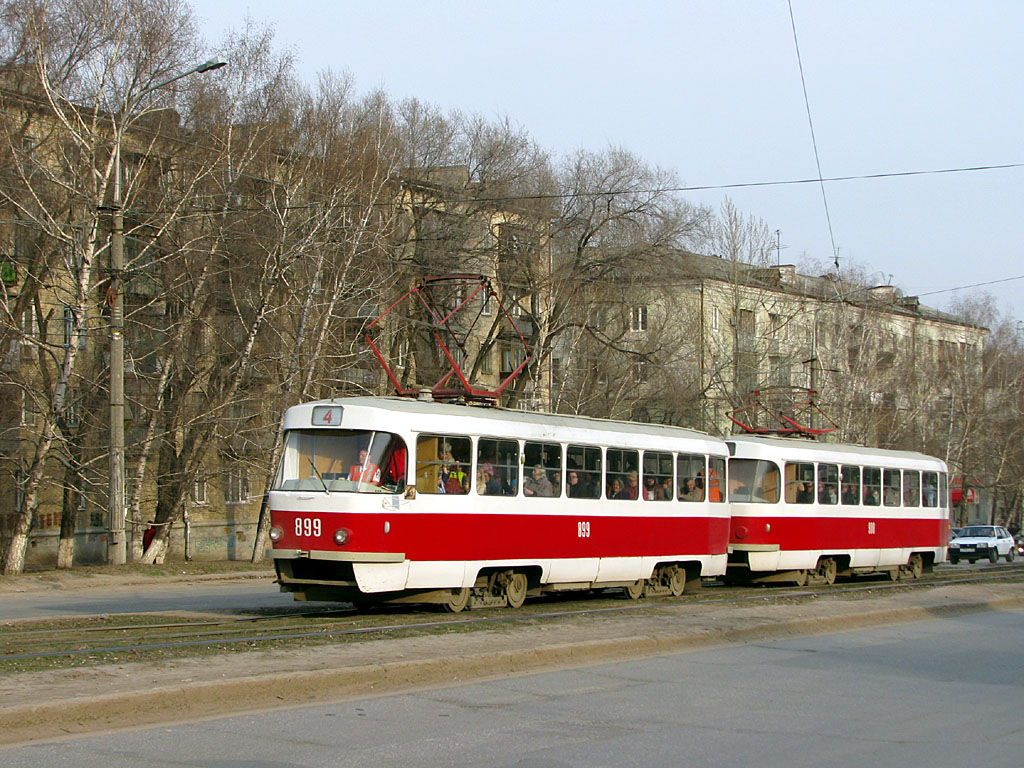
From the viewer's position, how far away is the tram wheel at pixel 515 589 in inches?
647

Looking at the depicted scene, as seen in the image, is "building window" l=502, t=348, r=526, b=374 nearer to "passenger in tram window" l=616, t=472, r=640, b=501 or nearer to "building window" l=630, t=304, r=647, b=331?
"building window" l=630, t=304, r=647, b=331

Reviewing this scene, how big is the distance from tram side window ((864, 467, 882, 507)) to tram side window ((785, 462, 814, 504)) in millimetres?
2466

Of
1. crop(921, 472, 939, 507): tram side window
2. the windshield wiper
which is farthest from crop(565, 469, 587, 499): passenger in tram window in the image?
crop(921, 472, 939, 507): tram side window

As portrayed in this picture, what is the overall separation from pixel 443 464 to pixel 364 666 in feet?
18.0

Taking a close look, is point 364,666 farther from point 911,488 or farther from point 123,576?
point 911,488

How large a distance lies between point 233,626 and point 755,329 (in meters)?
37.7

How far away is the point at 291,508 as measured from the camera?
14391 mm

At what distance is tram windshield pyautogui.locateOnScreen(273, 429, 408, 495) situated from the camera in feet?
47.0

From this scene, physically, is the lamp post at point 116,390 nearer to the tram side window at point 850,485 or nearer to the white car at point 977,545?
the tram side window at point 850,485

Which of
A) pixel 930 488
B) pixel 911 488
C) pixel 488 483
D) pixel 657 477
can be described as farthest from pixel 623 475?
pixel 930 488

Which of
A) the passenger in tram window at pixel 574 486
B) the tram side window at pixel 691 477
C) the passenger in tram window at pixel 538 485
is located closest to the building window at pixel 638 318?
the tram side window at pixel 691 477

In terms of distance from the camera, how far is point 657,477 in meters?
18.8

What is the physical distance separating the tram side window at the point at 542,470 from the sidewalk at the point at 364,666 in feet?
6.52

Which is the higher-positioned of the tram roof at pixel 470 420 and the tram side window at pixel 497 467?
the tram roof at pixel 470 420
